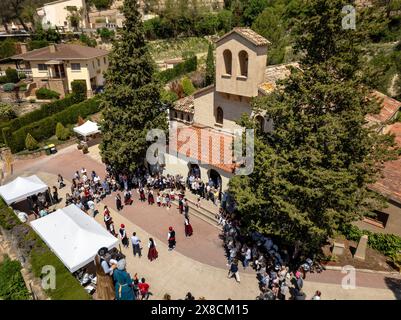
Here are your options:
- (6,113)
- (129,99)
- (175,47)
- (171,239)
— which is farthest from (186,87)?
(171,239)

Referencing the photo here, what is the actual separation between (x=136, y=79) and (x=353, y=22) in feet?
47.7

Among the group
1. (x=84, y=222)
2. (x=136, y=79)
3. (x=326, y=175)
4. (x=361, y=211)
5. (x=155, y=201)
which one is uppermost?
(x=136, y=79)

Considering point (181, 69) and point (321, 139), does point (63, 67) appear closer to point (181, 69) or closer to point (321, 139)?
point (181, 69)

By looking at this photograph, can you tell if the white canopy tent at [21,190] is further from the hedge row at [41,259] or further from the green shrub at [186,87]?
the green shrub at [186,87]

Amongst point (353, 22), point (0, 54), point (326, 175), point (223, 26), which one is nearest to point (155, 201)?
point (326, 175)

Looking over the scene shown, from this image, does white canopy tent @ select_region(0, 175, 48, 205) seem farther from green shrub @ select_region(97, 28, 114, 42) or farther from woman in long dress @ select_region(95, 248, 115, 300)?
green shrub @ select_region(97, 28, 114, 42)

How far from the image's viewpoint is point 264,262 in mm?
16016

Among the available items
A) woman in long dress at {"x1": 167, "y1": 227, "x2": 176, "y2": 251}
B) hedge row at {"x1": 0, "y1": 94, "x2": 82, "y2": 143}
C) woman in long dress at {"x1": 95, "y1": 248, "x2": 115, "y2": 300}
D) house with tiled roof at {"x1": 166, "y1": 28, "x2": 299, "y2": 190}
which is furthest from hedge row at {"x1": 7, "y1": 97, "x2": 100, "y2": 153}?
woman in long dress at {"x1": 95, "y1": 248, "x2": 115, "y2": 300}

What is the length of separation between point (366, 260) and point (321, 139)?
8.76 meters

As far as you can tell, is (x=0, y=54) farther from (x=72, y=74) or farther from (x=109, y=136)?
(x=109, y=136)

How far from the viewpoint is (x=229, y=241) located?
1806 cm

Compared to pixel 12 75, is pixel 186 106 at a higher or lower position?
higher

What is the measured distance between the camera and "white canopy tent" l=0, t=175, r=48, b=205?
21344mm

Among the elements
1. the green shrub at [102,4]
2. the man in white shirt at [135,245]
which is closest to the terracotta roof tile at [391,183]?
the man in white shirt at [135,245]
